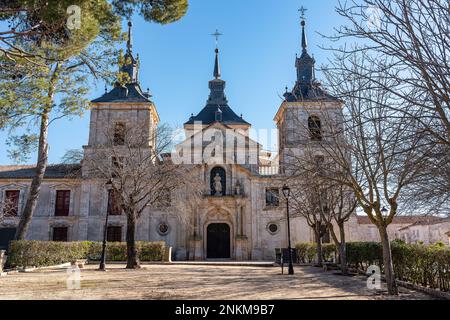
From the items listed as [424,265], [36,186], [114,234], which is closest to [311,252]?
[424,265]

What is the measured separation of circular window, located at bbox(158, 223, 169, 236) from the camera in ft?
97.9

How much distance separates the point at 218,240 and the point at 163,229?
4410mm

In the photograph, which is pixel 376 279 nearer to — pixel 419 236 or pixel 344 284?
pixel 344 284

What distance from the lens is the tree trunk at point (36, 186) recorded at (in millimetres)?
19875

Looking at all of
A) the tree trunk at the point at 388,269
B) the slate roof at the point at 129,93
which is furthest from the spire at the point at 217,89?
the tree trunk at the point at 388,269

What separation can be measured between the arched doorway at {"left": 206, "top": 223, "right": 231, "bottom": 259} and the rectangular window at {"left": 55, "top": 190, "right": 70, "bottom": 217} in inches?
448

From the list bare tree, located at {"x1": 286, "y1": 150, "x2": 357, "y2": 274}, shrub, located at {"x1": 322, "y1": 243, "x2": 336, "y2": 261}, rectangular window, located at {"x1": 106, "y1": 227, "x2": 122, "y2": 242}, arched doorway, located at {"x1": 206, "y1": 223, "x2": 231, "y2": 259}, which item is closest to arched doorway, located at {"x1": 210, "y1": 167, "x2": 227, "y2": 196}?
arched doorway, located at {"x1": 206, "y1": 223, "x2": 231, "y2": 259}

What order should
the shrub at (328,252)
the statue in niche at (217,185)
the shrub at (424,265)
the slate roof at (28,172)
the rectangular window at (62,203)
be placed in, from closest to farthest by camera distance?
the shrub at (424,265)
the shrub at (328,252)
the statue in niche at (217,185)
the rectangular window at (62,203)
the slate roof at (28,172)

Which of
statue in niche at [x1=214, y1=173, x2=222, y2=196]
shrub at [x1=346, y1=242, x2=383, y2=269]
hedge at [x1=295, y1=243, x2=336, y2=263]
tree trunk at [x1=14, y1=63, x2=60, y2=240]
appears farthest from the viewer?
statue in niche at [x1=214, y1=173, x2=222, y2=196]

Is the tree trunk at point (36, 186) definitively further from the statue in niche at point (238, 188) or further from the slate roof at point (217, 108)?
the slate roof at point (217, 108)

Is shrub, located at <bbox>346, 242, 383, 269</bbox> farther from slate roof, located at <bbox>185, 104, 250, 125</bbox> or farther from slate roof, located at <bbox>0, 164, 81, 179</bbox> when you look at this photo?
slate roof, located at <bbox>0, 164, 81, 179</bbox>

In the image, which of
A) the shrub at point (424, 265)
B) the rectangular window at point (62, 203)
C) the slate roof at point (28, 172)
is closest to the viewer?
the shrub at point (424, 265)

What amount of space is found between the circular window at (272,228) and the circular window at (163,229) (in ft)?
25.8

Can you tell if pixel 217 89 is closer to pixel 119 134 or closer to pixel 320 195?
pixel 119 134
